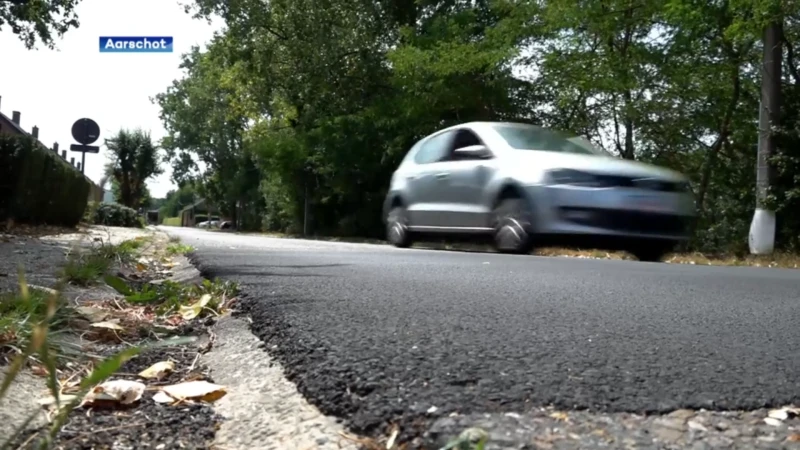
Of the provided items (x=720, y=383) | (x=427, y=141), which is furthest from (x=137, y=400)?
(x=427, y=141)

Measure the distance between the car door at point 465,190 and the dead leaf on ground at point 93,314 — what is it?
1637mm

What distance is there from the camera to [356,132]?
6.31 m

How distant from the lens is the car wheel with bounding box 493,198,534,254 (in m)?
3.97

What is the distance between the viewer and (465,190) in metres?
4.05

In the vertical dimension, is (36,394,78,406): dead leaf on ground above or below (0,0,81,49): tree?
below

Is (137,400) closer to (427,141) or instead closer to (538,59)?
(427,141)

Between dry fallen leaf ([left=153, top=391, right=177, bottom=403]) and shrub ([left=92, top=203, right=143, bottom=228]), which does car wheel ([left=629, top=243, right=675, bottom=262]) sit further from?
shrub ([left=92, top=203, right=143, bottom=228])

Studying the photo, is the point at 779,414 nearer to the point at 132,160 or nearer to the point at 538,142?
the point at 538,142

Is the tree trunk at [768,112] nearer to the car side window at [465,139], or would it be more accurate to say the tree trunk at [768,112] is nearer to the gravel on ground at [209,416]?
the car side window at [465,139]

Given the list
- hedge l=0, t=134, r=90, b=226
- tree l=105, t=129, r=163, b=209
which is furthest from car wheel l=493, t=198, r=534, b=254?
tree l=105, t=129, r=163, b=209

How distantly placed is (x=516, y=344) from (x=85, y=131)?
6.77 metres

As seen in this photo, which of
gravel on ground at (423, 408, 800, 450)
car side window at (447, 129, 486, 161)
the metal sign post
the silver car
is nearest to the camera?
gravel on ground at (423, 408, 800, 450)

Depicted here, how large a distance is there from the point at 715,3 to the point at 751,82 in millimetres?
2015

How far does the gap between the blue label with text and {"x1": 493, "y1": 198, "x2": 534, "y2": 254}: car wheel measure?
390cm
